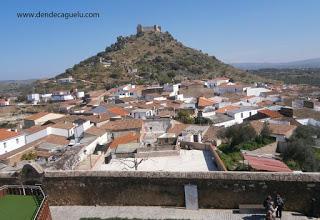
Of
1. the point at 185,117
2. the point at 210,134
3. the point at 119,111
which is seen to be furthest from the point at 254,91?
the point at 210,134

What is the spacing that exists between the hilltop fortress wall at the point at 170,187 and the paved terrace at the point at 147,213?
194mm

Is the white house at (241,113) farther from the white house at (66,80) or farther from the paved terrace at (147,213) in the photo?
the white house at (66,80)

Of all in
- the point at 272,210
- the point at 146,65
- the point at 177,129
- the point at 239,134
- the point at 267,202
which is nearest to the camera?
the point at 272,210

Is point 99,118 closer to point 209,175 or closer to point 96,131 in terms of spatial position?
point 96,131

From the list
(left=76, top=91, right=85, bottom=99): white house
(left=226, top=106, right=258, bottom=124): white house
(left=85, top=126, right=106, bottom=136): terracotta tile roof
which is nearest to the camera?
(left=85, top=126, right=106, bottom=136): terracotta tile roof

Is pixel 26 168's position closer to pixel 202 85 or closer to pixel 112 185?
pixel 112 185

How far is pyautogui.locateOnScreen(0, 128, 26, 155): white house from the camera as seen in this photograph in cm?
3506

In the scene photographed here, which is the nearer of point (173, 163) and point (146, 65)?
point (173, 163)

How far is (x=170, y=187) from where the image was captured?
11320mm

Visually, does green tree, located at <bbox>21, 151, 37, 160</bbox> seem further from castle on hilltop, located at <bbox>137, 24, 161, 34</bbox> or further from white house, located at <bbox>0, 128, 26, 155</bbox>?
castle on hilltop, located at <bbox>137, 24, 161, 34</bbox>

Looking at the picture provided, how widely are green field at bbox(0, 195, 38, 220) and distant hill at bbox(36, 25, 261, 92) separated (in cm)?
7427

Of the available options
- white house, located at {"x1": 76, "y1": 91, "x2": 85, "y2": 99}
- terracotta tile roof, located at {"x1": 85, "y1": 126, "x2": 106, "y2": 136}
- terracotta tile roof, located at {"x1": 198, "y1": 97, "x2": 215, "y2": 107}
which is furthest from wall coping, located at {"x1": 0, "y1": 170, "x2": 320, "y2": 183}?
white house, located at {"x1": 76, "y1": 91, "x2": 85, "y2": 99}

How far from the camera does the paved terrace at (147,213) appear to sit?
34.1 feet

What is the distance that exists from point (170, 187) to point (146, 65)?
8913cm
